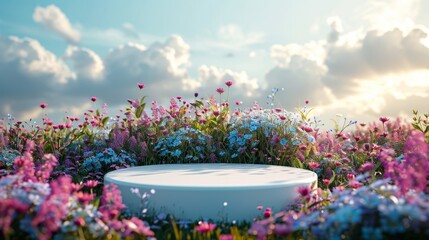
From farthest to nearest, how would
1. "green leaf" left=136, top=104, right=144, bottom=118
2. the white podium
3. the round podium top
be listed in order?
"green leaf" left=136, top=104, right=144, bottom=118, the round podium top, the white podium

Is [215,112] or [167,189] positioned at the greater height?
[215,112]

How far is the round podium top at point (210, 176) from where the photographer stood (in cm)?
461

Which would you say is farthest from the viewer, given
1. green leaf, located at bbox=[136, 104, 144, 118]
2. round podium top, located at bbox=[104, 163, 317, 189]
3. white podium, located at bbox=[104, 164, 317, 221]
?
green leaf, located at bbox=[136, 104, 144, 118]

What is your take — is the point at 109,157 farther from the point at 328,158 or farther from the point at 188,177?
the point at 328,158

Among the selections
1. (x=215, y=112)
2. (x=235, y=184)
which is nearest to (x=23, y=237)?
(x=235, y=184)

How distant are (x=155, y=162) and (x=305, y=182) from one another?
2927 mm

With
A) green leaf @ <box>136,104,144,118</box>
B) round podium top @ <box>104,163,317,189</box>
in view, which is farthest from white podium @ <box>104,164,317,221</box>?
green leaf @ <box>136,104,144,118</box>

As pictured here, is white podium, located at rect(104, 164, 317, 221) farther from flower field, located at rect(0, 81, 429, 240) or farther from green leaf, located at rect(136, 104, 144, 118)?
green leaf, located at rect(136, 104, 144, 118)

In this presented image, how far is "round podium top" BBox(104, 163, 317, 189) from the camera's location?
4.61 meters

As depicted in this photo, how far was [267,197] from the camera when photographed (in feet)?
15.0

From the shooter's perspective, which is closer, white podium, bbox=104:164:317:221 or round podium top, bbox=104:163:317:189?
white podium, bbox=104:164:317:221

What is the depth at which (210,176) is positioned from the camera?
17.1ft

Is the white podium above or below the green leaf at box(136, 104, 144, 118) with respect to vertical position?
below

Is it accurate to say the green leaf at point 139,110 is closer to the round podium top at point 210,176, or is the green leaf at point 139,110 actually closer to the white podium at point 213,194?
the round podium top at point 210,176
